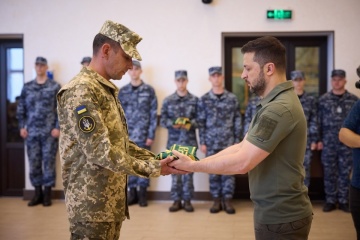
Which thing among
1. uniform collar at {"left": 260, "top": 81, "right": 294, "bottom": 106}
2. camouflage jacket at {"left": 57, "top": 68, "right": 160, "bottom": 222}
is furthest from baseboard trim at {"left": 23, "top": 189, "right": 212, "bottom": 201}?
uniform collar at {"left": 260, "top": 81, "right": 294, "bottom": 106}

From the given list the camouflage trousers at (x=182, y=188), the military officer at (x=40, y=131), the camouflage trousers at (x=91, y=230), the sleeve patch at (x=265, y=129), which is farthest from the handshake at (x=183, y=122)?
the sleeve patch at (x=265, y=129)

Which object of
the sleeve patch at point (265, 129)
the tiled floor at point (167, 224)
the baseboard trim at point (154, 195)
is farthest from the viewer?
the baseboard trim at point (154, 195)

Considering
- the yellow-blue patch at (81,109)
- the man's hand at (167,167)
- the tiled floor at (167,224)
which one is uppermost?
the yellow-blue patch at (81,109)

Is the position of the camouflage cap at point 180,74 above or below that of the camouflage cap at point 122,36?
above

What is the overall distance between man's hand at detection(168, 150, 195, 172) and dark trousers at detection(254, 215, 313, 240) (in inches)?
20.9

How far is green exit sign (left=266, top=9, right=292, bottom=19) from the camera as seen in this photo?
6.16 m

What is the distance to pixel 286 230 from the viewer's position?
6.58 feet

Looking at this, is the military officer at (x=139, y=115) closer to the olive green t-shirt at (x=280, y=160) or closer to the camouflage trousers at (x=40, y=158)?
the camouflage trousers at (x=40, y=158)

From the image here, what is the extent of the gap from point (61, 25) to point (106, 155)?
5031mm

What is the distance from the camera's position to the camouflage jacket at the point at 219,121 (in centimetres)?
594

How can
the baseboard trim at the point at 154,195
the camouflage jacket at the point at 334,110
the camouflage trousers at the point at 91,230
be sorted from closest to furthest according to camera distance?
the camouflage trousers at the point at 91,230
the camouflage jacket at the point at 334,110
the baseboard trim at the point at 154,195

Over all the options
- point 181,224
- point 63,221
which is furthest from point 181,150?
point 63,221

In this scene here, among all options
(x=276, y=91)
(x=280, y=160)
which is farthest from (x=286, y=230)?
(x=276, y=91)

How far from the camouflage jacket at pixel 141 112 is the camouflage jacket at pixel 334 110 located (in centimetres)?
237
